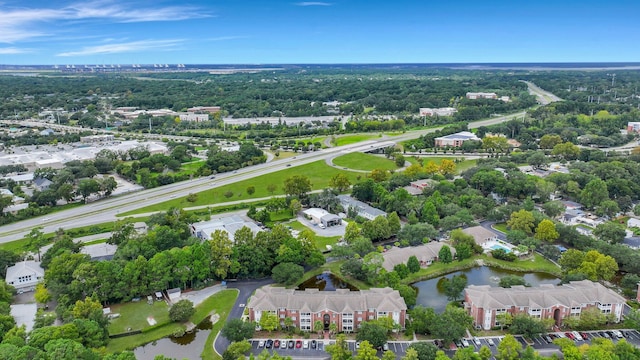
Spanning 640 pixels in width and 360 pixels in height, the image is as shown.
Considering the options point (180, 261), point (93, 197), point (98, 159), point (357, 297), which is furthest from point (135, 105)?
point (357, 297)

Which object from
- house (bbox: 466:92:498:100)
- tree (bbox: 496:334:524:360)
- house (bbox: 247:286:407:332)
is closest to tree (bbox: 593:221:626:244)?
tree (bbox: 496:334:524:360)

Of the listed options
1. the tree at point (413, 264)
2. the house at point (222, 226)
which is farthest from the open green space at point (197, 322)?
the tree at point (413, 264)

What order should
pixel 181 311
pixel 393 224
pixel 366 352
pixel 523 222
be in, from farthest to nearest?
pixel 393 224
pixel 523 222
pixel 181 311
pixel 366 352

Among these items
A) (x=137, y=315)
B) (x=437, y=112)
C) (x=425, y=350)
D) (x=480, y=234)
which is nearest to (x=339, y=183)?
(x=480, y=234)

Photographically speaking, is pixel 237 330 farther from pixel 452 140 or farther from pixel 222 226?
pixel 452 140

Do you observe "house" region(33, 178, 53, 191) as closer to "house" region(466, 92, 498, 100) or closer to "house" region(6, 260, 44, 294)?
"house" region(6, 260, 44, 294)

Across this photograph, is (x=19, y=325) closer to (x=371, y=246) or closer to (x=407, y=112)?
(x=371, y=246)

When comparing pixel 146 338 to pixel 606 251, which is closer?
pixel 146 338
